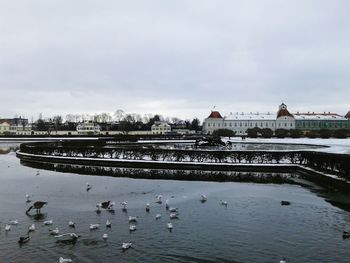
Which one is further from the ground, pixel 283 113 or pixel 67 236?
pixel 283 113

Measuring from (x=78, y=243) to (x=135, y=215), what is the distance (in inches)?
139

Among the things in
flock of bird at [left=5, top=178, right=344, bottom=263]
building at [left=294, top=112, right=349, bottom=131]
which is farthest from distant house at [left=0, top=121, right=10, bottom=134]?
flock of bird at [left=5, top=178, right=344, bottom=263]

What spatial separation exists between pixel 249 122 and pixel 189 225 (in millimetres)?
127449

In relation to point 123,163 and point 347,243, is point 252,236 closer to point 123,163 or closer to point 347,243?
point 347,243

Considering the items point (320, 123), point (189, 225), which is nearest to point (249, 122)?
point (320, 123)

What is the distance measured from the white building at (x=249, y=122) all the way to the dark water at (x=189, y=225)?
11775 cm

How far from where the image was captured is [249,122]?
13825cm

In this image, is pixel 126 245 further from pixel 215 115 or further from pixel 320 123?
pixel 320 123

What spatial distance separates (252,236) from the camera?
12.2m

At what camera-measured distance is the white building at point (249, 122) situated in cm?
13688

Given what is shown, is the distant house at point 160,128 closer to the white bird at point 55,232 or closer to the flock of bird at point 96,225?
the flock of bird at point 96,225

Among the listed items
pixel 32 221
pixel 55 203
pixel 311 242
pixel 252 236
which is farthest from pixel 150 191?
pixel 311 242

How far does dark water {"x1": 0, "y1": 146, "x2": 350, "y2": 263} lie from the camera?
1068 centimetres

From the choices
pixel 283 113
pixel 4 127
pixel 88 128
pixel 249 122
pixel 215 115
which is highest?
pixel 283 113
